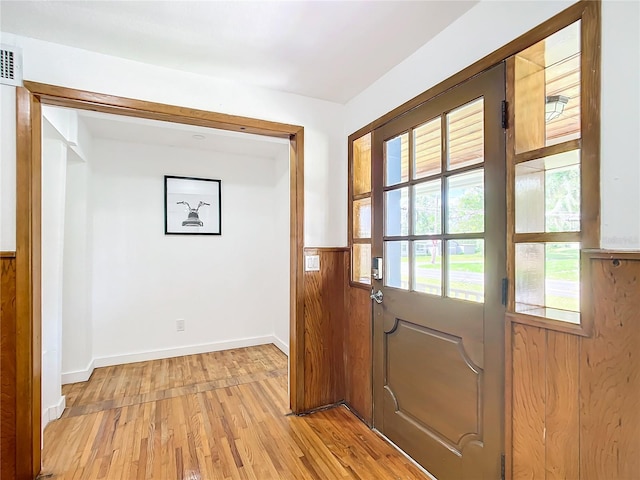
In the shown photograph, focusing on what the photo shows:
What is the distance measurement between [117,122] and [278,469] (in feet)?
10.1

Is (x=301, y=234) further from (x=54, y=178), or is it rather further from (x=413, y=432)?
(x=54, y=178)

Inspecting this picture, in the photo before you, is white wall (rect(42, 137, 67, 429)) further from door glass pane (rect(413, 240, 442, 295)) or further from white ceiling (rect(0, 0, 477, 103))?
door glass pane (rect(413, 240, 442, 295))

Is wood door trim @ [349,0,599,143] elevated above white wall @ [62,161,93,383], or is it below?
above

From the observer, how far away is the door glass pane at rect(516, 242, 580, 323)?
1.16m

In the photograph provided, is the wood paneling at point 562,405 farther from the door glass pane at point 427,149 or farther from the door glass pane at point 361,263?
the door glass pane at point 361,263

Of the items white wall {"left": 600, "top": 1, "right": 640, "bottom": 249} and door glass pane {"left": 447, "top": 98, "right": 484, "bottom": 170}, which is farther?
door glass pane {"left": 447, "top": 98, "right": 484, "bottom": 170}

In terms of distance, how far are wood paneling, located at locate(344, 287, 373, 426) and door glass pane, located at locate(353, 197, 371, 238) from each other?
418 millimetres

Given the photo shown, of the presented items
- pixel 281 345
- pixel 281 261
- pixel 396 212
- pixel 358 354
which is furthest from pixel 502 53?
pixel 281 345

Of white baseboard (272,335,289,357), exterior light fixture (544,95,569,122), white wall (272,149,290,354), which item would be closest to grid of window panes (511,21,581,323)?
exterior light fixture (544,95,569,122)

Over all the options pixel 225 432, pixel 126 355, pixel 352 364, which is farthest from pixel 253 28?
pixel 126 355

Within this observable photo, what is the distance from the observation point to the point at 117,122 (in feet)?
9.48

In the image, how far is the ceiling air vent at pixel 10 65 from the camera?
1.61 metres

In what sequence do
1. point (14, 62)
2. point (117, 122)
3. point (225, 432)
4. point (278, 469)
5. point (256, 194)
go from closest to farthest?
1. point (14, 62)
2. point (278, 469)
3. point (225, 432)
4. point (117, 122)
5. point (256, 194)

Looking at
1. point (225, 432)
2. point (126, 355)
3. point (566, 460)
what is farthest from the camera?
point (126, 355)
